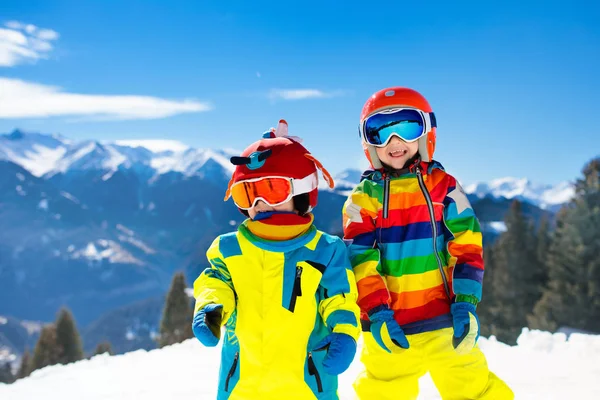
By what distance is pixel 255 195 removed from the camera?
296 centimetres

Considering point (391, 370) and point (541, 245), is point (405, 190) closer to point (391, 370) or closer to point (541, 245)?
point (391, 370)

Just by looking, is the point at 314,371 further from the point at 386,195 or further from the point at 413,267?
the point at 386,195

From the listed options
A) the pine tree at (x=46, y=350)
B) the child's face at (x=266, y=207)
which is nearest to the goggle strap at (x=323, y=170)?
the child's face at (x=266, y=207)

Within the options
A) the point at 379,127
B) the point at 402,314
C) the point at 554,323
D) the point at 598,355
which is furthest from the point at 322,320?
the point at 554,323

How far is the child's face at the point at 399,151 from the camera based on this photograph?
11.4ft

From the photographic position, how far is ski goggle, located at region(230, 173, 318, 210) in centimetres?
294

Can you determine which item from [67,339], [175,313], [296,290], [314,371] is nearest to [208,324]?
[296,290]

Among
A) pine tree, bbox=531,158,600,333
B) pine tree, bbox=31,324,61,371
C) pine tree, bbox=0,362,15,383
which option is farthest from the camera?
pine tree, bbox=0,362,15,383

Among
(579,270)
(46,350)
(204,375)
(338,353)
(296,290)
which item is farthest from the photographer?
(46,350)

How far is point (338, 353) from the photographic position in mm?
2559

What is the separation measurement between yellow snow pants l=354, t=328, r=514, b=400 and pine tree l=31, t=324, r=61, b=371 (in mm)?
33983

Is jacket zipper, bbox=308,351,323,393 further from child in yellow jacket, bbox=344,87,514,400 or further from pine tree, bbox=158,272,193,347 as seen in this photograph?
pine tree, bbox=158,272,193,347

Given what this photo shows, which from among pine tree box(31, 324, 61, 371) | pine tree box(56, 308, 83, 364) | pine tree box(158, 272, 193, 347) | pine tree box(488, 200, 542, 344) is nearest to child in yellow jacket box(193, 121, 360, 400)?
pine tree box(488, 200, 542, 344)

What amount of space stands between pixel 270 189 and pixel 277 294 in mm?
626
